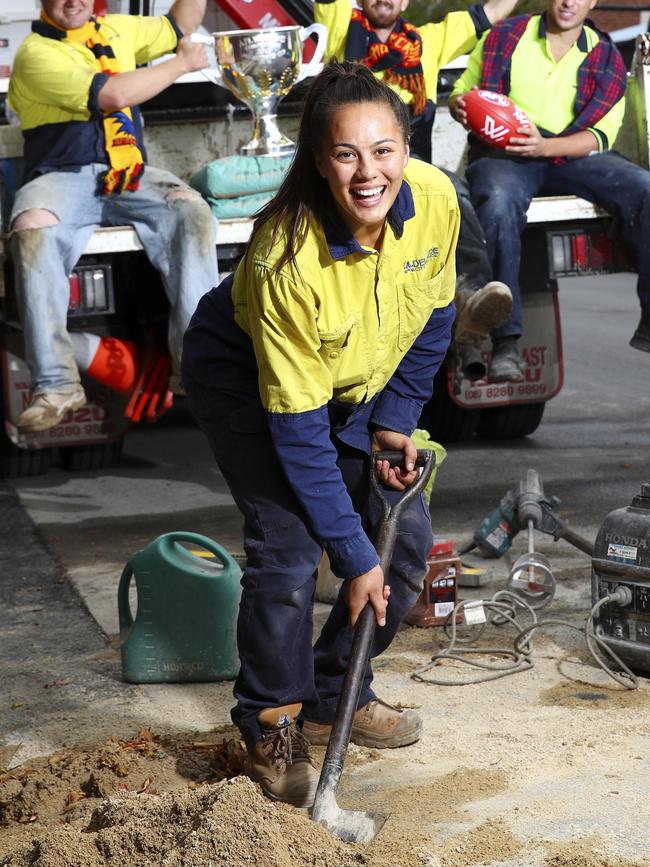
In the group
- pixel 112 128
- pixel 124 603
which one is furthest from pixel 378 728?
pixel 112 128

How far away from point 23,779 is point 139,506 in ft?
10.2

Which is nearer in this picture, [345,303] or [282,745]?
[345,303]

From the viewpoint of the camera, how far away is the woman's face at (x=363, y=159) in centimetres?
292

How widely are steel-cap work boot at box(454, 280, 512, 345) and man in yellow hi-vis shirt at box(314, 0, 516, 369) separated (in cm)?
2

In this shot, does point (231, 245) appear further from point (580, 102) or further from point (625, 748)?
point (625, 748)

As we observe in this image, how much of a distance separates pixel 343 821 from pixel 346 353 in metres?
1.02

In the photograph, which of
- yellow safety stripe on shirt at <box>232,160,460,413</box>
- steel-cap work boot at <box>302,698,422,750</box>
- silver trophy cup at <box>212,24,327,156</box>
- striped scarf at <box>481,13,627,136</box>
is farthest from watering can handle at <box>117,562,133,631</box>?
striped scarf at <box>481,13,627,136</box>

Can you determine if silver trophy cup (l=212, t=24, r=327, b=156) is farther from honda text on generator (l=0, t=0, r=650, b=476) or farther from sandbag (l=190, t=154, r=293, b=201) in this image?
honda text on generator (l=0, t=0, r=650, b=476)

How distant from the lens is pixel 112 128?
5836 millimetres

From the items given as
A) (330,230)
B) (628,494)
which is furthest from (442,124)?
(330,230)

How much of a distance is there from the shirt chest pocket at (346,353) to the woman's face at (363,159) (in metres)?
0.24

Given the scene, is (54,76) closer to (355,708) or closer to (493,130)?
(493,130)

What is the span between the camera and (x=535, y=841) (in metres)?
2.98

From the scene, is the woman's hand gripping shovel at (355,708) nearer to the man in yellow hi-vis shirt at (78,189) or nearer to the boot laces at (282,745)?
the boot laces at (282,745)
